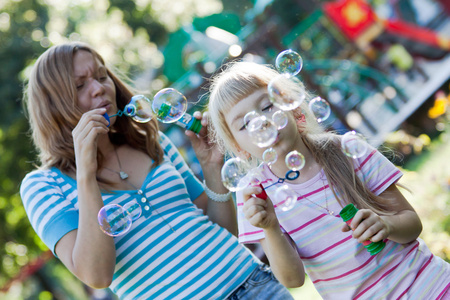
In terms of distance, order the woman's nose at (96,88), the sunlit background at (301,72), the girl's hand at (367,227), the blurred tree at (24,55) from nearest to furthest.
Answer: the girl's hand at (367,227) < the woman's nose at (96,88) < the sunlit background at (301,72) < the blurred tree at (24,55)

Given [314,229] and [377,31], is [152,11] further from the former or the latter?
[314,229]

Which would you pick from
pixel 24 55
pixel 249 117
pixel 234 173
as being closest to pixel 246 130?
pixel 249 117

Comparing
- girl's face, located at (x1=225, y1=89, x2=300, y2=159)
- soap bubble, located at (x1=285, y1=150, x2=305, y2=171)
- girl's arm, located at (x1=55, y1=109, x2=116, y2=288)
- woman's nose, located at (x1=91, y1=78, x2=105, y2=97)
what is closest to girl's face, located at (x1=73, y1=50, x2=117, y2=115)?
woman's nose, located at (x1=91, y1=78, x2=105, y2=97)

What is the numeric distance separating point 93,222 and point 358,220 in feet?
2.94

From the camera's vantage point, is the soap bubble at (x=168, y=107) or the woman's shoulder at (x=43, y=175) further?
→ the soap bubble at (x=168, y=107)

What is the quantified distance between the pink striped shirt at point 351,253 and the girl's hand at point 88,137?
0.57m

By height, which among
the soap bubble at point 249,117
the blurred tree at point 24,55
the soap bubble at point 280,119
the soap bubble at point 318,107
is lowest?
the blurred tree at point 24,55

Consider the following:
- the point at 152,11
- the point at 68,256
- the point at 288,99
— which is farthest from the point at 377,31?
the point at 68,256

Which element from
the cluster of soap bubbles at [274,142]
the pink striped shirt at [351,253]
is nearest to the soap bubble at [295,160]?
the cluster of soap bubbles at [274,142]

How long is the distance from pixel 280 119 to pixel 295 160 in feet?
0.48

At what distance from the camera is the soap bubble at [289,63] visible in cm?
180

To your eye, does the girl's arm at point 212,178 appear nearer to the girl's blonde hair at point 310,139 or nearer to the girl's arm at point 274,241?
the girl's blonde hair at point 310,139

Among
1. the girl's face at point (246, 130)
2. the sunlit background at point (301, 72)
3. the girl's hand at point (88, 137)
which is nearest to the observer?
the girl's face at point (246, 130)

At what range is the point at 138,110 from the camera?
6.20 ft
